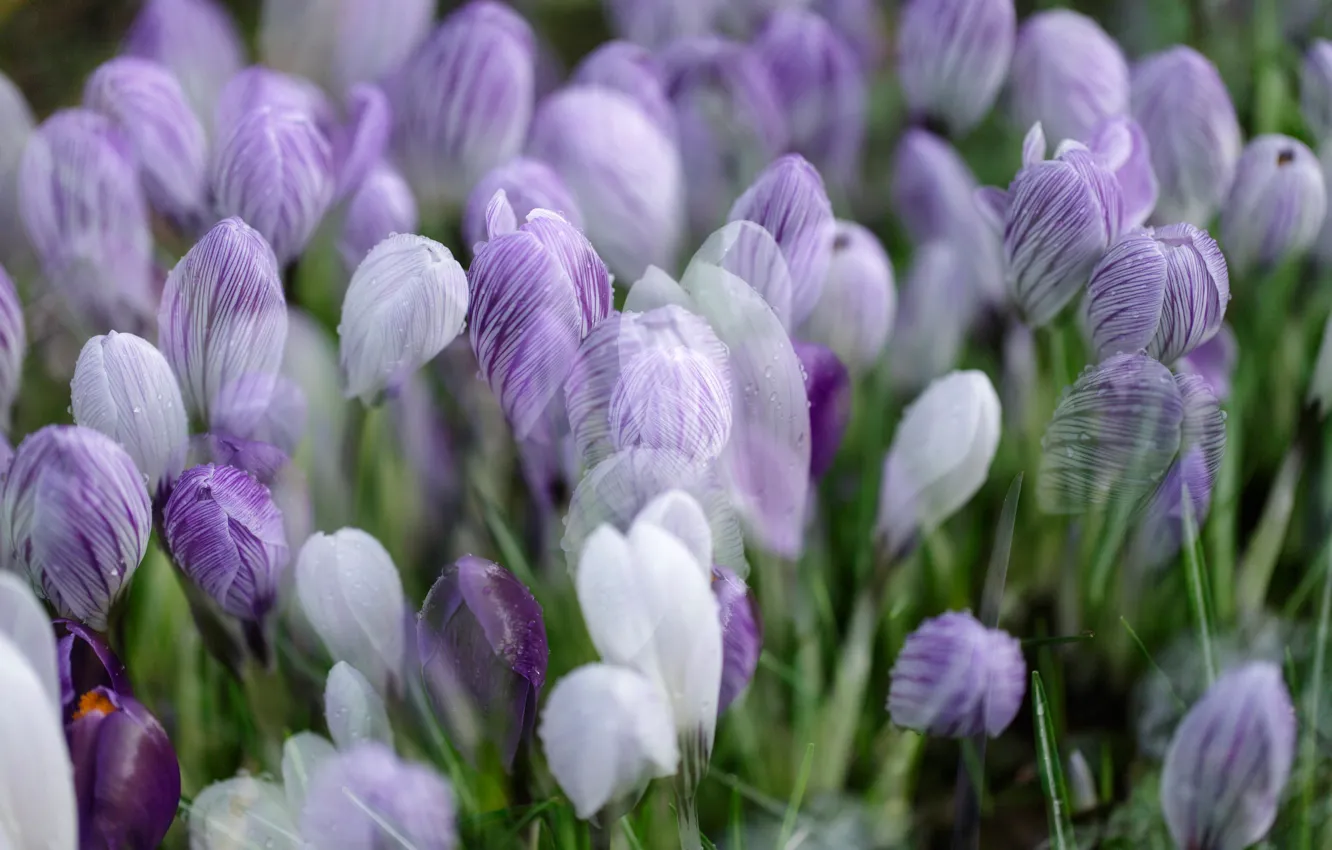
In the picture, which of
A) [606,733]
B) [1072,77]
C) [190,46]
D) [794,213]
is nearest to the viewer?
[606,733]

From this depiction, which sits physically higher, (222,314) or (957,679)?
(222,314)

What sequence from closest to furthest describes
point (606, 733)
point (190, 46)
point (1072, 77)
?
point (606, 733) → point (1072, 77) → point (190, 46)

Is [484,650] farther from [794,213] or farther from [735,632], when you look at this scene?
[794,213]

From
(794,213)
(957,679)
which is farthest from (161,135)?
(957,679)

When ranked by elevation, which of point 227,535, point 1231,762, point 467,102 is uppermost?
point 467,102

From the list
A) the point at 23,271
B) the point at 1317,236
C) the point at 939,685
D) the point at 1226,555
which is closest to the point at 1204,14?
the point at 1317,236

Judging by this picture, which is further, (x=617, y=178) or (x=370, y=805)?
(x=617, y=178)
